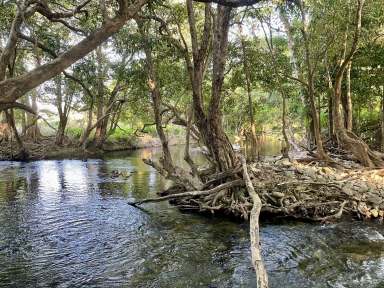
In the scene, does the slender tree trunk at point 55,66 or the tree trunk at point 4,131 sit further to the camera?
the tree trunk at point 4,131

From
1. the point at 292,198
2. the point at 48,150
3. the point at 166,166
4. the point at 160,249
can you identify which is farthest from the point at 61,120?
the point at 160,249

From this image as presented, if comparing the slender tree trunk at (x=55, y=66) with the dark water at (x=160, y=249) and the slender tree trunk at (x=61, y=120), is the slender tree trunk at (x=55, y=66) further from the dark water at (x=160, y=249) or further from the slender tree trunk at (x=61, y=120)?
the slender tree trunk at (x=61, y=120)

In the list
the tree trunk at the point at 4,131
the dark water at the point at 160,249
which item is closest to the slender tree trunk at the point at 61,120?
the tree trunk at the point at 4,131

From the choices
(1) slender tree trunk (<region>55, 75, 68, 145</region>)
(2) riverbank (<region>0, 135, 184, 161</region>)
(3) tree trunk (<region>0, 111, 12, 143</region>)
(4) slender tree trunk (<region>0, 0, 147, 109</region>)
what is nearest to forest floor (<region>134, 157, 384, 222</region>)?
(4) slender tree trunk (<region>0, 0, 147, 109</region>)

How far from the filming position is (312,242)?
970cm

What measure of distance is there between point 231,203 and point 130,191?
21.3 feet

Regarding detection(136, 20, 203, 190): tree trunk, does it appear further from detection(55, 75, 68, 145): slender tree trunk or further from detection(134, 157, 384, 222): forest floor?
detection(55, 75, 68, 145): slender tree trunk

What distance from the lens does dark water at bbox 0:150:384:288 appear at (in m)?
7.64

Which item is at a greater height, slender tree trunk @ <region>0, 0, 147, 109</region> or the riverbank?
slender tree trunk @ <region>0, 0, 147, 109</region>

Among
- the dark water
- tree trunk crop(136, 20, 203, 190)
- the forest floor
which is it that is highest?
tree trunk crop(136, 20, 203, 190)

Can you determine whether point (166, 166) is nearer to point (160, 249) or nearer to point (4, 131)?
point (160, 249)

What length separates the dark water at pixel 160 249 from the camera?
764cm

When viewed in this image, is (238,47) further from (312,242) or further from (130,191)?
(312,242)

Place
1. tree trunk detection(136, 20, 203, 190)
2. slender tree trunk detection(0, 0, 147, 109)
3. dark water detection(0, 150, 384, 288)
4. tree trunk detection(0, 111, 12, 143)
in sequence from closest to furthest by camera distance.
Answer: slender tree trunk detection(0, 0, 147, 109) < dark water detection(0, 150, 384, 288) < tree trunk detection(136, 20, 203, 190) < tree trunk detection(0, 111, 12, 143)
